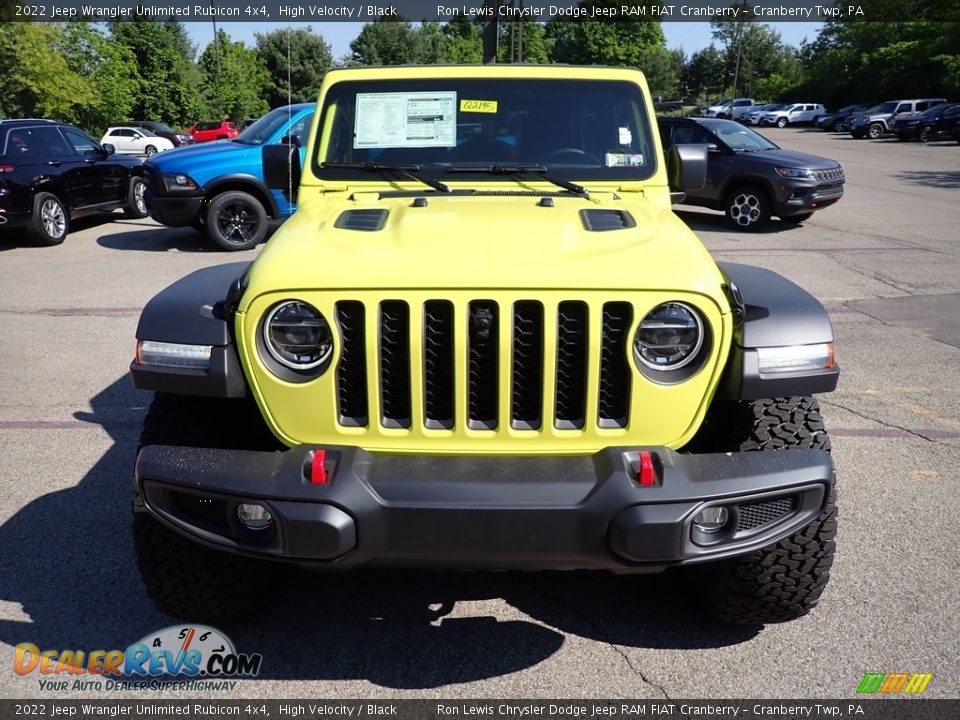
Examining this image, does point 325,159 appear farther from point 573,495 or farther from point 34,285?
point 34,285

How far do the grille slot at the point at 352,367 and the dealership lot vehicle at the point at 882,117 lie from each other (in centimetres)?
3997

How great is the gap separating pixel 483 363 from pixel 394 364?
265 mm

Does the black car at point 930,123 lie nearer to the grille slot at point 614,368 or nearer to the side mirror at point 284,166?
the side mirror at point 284,166

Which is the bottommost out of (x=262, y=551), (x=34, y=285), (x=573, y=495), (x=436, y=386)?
(x=34, y=285)

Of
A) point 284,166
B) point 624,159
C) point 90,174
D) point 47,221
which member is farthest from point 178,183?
point 624,159

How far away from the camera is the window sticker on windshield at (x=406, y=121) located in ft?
12.2

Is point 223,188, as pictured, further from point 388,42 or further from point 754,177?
point 388,42

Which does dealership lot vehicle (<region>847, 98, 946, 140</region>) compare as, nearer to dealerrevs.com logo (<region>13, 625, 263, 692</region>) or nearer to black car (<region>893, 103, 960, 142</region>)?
black car (<region>893, 103, 960, 142</region>)

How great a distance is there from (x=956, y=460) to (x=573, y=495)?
10.3ft

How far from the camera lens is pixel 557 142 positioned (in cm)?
373

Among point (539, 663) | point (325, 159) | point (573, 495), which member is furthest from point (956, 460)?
point (325, 159)

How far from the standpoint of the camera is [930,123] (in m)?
34.0

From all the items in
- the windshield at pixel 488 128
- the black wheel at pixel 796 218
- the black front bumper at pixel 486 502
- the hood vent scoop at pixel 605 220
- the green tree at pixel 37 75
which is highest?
the green tree at pixel 37 75

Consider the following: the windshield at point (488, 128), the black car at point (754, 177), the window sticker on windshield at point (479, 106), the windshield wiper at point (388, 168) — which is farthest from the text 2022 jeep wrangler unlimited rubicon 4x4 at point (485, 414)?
the black car at point (754, 177)
